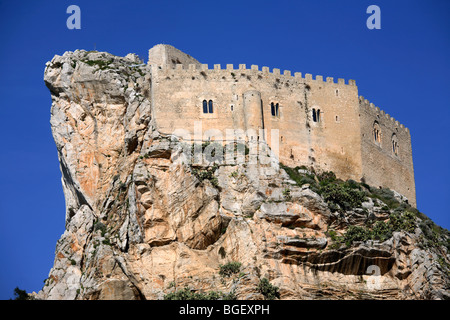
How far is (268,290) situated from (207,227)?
753 centimetres

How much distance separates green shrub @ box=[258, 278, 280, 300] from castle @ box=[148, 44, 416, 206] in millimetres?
14134

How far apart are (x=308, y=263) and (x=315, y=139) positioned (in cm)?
1399

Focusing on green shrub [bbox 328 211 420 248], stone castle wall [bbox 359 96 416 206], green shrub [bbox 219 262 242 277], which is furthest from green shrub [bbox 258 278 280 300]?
stone castle wall [bbox 359 96 416 206]

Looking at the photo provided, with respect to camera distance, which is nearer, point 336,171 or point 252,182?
point 252,182

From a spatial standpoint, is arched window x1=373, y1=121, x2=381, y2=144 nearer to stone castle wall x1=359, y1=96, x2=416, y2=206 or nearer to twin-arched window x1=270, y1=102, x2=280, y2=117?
stone castle wall x1=359, y1=96, x2=416, y2=206

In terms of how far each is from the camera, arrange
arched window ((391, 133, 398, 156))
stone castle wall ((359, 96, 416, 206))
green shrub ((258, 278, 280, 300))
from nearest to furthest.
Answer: green shrub ((258, 278, 280, 300)), stone castle wall ((359, 96, 416, 206)), arched window ((391, 133, 398, 156))

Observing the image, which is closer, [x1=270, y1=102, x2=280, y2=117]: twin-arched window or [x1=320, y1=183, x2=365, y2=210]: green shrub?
[x1=320, y1=183, x2=365, y2=210]: green shrub

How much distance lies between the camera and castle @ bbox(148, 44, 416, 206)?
242 feet

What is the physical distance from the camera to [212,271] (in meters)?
65.3

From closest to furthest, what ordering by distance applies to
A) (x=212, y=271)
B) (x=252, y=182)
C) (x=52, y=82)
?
(x=212, y=271)
(x=252, y=182)
(x=52, y=82)

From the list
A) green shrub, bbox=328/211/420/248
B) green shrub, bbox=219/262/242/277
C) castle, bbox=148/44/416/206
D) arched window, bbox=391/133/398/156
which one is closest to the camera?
green shrub, bbox=219/262/242/277
